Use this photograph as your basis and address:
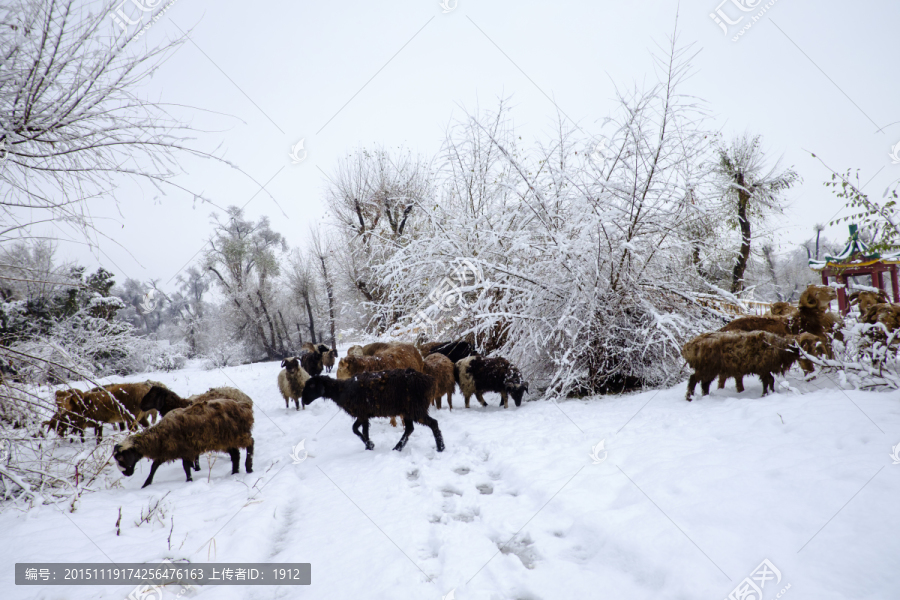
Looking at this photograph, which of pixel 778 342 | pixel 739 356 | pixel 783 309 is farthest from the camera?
pixel 783 309

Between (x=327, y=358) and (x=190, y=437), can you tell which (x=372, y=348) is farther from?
(x=190, y=437)

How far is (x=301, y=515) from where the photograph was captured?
146 inches

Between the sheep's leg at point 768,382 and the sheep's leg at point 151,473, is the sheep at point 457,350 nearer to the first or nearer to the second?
the sheep's leg at point 768,382

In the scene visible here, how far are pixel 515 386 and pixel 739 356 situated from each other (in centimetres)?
346

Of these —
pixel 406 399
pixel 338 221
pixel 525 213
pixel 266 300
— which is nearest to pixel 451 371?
pixel 406 399

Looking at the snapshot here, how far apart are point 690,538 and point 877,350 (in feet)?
11.3

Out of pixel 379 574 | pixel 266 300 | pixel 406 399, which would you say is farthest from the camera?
pixel 266 300

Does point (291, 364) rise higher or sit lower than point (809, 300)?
lower

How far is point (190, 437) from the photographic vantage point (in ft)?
15.2

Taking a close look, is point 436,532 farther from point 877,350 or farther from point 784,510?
point 877,350

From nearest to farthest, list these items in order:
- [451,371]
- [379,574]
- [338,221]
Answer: [379,574] < [451,371] < [338,221]

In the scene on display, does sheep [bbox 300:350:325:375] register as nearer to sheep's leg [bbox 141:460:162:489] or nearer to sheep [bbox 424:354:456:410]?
sheep [bbox 424:354:456:410]

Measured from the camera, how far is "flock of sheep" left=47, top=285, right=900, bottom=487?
4578mm

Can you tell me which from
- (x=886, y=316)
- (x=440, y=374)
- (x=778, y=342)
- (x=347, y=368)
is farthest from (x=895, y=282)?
(x=347, y=368)
